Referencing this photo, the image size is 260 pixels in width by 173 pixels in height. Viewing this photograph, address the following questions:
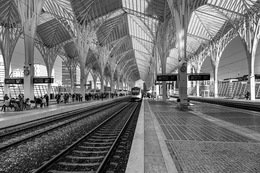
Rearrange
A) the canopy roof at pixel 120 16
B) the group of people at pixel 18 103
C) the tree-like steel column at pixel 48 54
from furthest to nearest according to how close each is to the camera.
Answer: the tree-like steel column at pixel 48 54
the canopy roof at pixel 120 16
the group of people at pixel 18 103

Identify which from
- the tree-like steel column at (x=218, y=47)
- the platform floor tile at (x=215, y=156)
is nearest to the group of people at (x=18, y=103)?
the platform floor tile at (x=215, y=156)

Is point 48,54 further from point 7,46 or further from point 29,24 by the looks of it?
point 29,24

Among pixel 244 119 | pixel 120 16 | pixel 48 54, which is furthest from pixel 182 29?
pixel 48 54

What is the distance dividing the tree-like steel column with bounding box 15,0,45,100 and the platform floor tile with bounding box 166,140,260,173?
18.2 m

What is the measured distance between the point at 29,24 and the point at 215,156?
2046 centimetres

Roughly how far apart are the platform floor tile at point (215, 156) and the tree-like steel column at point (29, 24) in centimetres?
1819

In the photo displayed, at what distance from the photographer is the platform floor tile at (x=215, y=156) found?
144 inches

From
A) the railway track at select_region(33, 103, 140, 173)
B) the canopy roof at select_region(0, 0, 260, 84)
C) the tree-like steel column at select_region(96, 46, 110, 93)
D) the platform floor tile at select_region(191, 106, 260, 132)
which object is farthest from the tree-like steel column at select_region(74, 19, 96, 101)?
the railway track at select_region(33, 103, 140, 173)

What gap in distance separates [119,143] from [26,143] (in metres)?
3.77

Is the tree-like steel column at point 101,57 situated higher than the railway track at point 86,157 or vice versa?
the tree-like steel column at point 101,57

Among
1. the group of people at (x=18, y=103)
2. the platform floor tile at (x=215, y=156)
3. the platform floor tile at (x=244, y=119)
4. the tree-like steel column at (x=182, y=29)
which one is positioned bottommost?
the platform floor tile at (x=244, y=119)

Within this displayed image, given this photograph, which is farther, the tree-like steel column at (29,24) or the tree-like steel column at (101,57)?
the tree-like steel column at (101,57)

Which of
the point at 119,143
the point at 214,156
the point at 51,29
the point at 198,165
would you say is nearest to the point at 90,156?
the point at 119,143

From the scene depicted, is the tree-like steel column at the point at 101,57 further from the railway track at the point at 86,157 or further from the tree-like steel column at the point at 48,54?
the railway track at the point at 86,157
